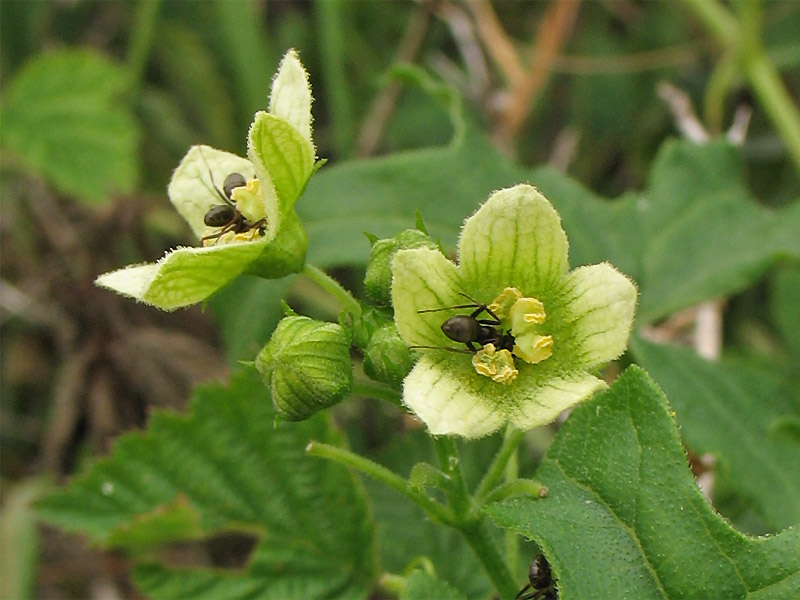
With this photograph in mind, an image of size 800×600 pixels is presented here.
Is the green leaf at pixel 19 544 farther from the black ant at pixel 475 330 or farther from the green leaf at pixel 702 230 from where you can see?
the green leaf at pixel 702 230

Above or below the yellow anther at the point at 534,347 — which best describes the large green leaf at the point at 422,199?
below

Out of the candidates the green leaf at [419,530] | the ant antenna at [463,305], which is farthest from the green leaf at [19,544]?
the ant antenna at [463,305]

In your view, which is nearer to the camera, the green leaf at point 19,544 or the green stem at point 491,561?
the green stem at point 491,561

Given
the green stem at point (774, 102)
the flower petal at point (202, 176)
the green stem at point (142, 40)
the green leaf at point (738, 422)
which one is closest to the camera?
the flower petal at point (202, 176)

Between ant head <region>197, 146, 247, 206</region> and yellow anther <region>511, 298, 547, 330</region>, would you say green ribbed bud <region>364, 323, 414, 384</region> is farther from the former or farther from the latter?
ant head <region>197, 146, 247, 206</region>

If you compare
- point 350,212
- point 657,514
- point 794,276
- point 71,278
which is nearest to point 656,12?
point 794,276

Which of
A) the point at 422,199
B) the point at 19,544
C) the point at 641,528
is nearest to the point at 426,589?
the point at 641,528

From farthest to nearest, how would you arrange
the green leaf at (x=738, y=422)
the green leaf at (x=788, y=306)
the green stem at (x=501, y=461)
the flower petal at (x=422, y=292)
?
the green leaf at (x=788, y=306)
the green leaf at (x=738, y=422)
the green stem at (x=501, y=461)
the flower petal at (x=422, y=292)

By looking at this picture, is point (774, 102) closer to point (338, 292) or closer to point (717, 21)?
point (717, 21)
